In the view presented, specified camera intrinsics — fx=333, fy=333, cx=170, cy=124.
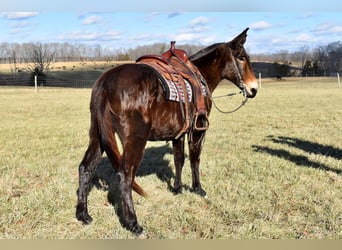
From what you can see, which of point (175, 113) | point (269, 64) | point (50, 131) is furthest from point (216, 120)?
point (269, 64)

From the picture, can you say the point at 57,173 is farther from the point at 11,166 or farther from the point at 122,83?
the point at 122,83

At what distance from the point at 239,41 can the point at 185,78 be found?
97 centimetres

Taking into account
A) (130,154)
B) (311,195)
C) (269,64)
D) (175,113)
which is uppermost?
(269,64)

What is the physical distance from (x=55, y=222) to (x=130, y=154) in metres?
1.25

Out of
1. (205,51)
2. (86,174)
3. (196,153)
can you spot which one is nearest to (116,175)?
(86,174)

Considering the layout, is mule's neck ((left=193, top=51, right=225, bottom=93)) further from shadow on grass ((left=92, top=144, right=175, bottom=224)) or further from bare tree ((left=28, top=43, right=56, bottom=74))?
bare tree ((left=28, top=43, right=56, bottom=74))

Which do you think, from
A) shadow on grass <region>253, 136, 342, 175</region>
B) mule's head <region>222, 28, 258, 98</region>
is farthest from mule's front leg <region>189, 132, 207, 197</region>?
shadow on grass <region>253, 136, 342, 175</region>

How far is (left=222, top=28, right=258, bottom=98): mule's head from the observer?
4.54 m

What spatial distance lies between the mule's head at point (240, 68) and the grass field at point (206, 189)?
4.90 ft

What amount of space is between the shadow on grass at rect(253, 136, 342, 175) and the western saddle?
113 inches

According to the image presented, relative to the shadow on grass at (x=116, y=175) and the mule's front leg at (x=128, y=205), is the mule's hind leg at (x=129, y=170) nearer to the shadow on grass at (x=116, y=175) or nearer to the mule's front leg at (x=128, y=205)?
the mule's front leg at (x=128, y=205)

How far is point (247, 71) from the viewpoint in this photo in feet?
15.2

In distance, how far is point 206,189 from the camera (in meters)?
4.93

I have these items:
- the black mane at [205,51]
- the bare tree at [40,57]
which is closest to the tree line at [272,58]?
the bare tree at [40,57]
